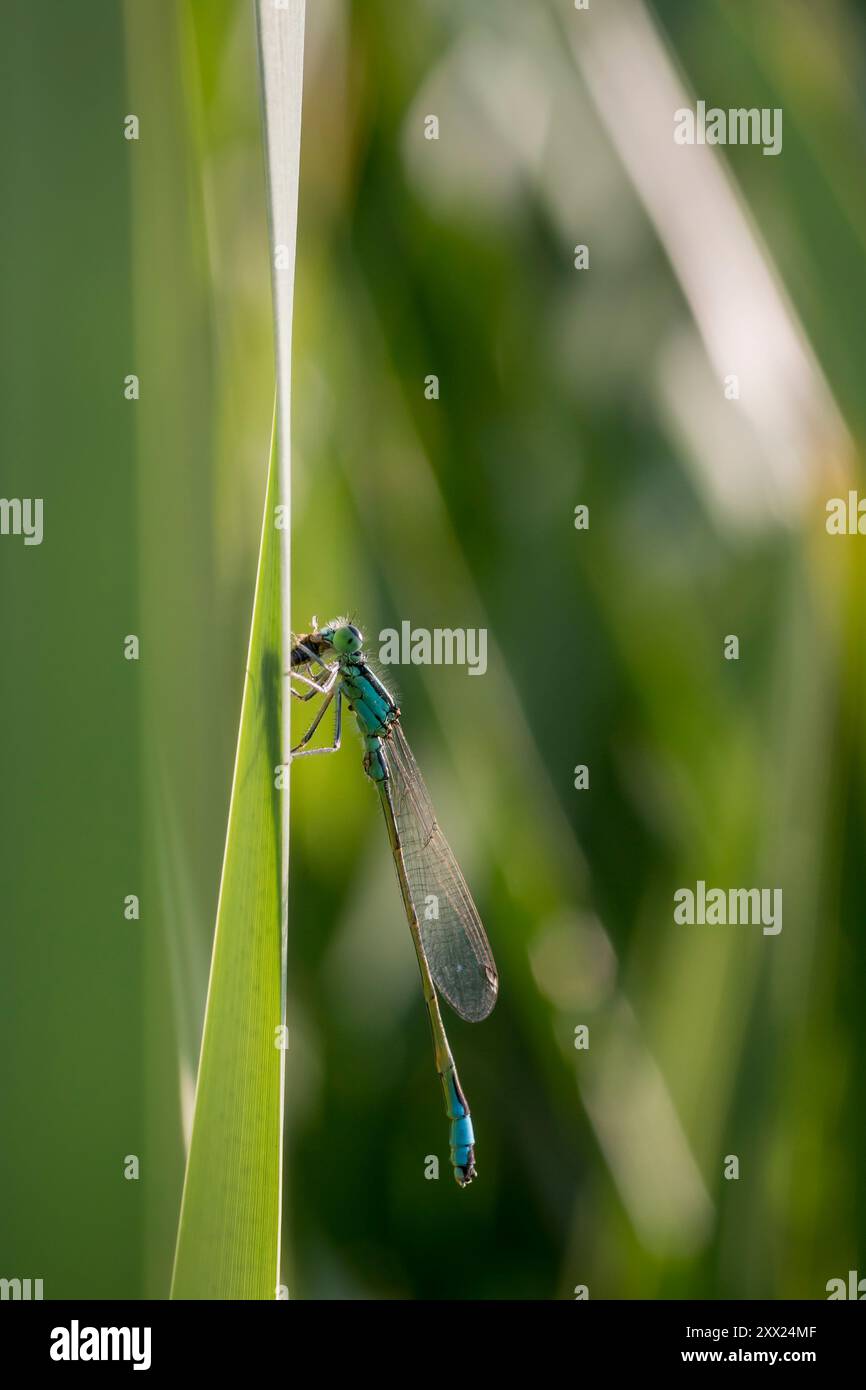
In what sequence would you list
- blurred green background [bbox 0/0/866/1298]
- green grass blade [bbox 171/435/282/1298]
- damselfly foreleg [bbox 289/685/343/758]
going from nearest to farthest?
green grass blade [bbox 171/435/282/1298]
blurred green background [bbox 0/0/866/1298]
damselfly foreleg [bbox 289/685/343/758]

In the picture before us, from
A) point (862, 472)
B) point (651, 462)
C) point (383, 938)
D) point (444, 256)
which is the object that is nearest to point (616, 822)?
point (383, 938)

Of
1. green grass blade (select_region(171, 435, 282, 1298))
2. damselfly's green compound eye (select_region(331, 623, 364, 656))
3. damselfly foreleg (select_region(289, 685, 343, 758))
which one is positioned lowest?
green grass blade (select_region(171, 435, 282, 1298))

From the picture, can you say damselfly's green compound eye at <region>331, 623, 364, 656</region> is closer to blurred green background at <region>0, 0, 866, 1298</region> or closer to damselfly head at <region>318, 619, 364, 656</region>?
damselfly head at <region>318, 619, 364, 656</region>

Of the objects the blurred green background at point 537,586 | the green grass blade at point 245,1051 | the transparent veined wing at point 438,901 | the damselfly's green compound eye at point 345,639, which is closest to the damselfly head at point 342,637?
the damselfly's green compound eye at point 345,639

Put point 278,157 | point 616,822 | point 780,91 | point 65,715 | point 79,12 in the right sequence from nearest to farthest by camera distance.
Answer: point 278,157
point 65,715
point 79,12
point 780,91
point 616,822

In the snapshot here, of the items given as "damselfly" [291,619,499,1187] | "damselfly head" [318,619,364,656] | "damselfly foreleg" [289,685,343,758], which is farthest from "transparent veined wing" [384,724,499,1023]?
"damselfly head" [318,619,364,656]

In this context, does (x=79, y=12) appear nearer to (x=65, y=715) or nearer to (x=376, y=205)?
(x=376, y=205)
